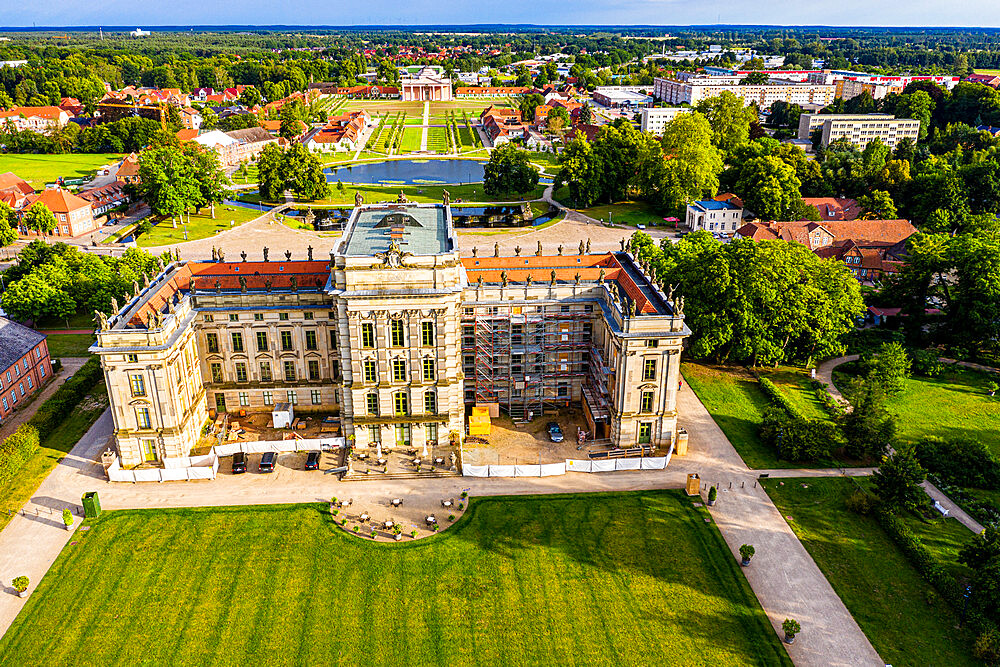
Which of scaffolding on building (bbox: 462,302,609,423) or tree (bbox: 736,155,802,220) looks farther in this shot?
tree (bbox: 736,155,802,220)

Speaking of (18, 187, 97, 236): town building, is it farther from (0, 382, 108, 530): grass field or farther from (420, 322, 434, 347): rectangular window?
(420, 322, 434, 347): rectangular window

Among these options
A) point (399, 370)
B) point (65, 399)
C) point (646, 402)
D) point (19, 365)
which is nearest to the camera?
point (399, 370)

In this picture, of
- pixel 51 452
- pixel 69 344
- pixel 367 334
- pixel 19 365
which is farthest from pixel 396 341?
pixel 69 344

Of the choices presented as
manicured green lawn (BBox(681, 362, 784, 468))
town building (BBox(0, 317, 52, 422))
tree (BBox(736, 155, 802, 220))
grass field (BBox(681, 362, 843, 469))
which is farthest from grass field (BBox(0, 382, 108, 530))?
tree (BBox(736, 155, 802, 220))

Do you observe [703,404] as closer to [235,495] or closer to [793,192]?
[235,495]

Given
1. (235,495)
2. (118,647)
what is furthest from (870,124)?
(118,647)

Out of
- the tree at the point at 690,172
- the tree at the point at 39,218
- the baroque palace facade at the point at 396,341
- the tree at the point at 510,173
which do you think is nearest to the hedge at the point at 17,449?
the baroque palace facade at the point at 396,341

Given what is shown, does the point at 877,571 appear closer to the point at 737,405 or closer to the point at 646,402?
the point at 646,402

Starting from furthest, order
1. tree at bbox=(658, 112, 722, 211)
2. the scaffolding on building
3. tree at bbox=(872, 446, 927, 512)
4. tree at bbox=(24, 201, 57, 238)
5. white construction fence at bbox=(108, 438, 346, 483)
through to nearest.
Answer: tree at bbox=(658, 112, 722, 211) < tree at bbox=(24, 201, 57, 238) < the scaffolding on building < white construction fence at bbox=(108, 438, 346, 483) < tree at bbox=(872, 446, 927, 512)

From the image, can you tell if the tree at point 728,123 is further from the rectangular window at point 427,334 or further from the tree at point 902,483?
the rectangular window at point 427,334
